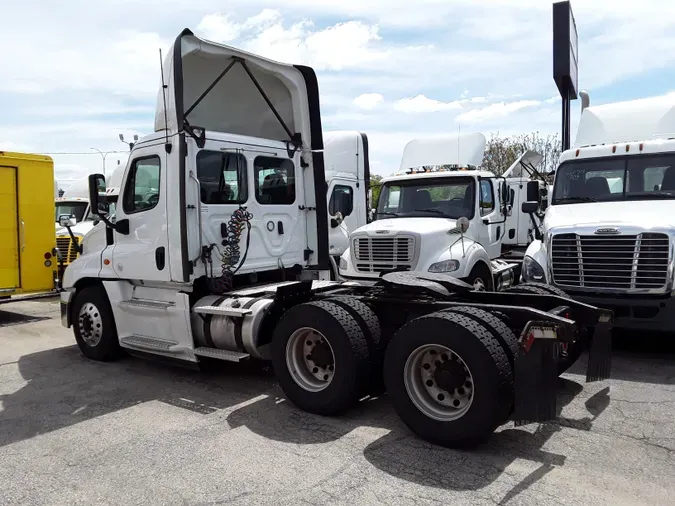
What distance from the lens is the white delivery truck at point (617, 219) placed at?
267 inches

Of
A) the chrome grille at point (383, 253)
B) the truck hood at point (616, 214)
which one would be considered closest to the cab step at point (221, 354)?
the chrome grille at point (383, 253)

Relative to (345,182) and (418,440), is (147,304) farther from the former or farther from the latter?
(345,182)

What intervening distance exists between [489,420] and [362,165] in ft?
32.7

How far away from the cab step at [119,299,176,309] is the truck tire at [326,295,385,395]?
2.28m

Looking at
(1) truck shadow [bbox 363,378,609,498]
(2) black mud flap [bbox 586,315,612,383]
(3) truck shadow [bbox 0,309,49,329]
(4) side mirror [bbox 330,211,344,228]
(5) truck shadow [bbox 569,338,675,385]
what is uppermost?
(4) side mirror [bbox 330,211,344,228]

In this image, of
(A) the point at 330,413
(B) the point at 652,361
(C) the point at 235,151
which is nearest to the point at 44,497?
(A) the point at 330,413

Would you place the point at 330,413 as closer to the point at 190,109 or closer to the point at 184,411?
the point at 184,411

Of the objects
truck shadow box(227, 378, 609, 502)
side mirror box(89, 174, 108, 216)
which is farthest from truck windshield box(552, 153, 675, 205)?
side mirror box(89, 174, 108, 216)

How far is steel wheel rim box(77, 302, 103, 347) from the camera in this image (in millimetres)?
7246

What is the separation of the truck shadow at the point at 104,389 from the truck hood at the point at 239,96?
2.75 m

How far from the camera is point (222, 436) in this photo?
187 inches

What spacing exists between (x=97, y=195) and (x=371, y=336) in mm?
3759

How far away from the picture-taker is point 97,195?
668 cm

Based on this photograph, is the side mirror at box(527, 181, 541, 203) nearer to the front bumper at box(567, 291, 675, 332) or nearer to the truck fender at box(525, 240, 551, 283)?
the truck fender at box(525, 240, 551, 283)
